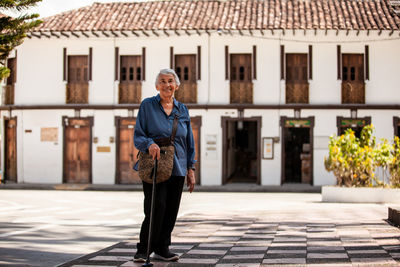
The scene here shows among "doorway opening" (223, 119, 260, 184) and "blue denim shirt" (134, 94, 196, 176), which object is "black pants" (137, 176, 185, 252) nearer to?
"blue denim shirt" (134, 94, 196, 176)

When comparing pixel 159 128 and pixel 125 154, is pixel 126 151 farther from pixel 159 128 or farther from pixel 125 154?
pixel 159 128

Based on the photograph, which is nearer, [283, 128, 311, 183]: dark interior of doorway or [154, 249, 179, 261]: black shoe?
[154, 249, 179, 261]: black shoe

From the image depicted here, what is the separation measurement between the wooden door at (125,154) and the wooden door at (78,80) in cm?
189

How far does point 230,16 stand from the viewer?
2675cm

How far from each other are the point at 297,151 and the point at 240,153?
4851 millimetres

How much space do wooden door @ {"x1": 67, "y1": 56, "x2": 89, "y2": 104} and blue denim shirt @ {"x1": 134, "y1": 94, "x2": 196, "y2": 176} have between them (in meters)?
20.9

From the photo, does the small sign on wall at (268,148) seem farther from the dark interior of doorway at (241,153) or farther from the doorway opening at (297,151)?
the dark interior of doorway at (241,153)

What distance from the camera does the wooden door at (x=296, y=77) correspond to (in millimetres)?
25594

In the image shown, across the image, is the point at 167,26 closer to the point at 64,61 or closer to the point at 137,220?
the point at 64,61

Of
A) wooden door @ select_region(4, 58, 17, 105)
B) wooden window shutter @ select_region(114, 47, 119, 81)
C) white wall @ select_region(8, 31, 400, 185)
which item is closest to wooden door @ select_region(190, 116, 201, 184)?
white wall @ select_region(8, 31, 400, 185)

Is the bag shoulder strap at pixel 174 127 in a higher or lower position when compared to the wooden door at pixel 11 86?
lower

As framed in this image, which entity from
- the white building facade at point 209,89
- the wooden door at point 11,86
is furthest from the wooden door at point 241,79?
the wooden door at point 11,86

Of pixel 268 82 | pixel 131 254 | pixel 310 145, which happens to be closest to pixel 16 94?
pixel 268 82

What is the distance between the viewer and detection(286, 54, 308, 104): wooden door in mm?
25594
